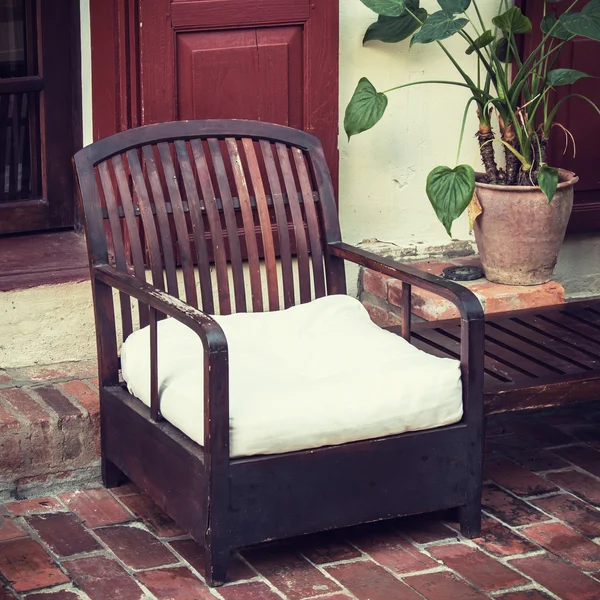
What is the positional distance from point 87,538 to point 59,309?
2.91ft

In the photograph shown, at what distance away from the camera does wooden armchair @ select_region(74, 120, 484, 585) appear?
9.85 feet

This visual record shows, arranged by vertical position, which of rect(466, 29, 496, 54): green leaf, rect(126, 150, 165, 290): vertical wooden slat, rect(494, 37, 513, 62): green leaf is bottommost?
rect(126, 150, 165, 290): vertical wooden slat

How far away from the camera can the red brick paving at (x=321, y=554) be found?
10.1 feet

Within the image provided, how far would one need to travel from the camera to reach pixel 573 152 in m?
4.69

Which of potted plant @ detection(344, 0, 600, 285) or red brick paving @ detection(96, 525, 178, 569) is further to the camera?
potted plant @ detection(344, 0, 600, 285)

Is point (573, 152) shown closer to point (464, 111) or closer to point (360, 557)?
point (464, 111)

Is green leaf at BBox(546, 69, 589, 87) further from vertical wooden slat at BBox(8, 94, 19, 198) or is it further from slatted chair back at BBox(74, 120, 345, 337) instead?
vertical wooden slat at BBox(8, 94, 19, 198)

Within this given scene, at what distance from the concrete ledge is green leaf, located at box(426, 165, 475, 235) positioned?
0.97ft

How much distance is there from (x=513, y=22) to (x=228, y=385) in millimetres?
1897

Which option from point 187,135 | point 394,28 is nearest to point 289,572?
point 187,135

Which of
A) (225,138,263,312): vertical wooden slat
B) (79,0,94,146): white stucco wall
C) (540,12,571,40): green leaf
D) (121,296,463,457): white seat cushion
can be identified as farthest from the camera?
(540,12,571,40): green leaf

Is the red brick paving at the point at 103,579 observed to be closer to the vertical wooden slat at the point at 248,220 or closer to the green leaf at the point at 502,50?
the vertical wooden slat at the point at 248,220

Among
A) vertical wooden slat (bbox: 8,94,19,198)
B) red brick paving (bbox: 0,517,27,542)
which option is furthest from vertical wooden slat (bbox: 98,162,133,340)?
vertical wooden slat (bbox: 8,94,19,198)

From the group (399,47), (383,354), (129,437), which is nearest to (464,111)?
(399,47)
